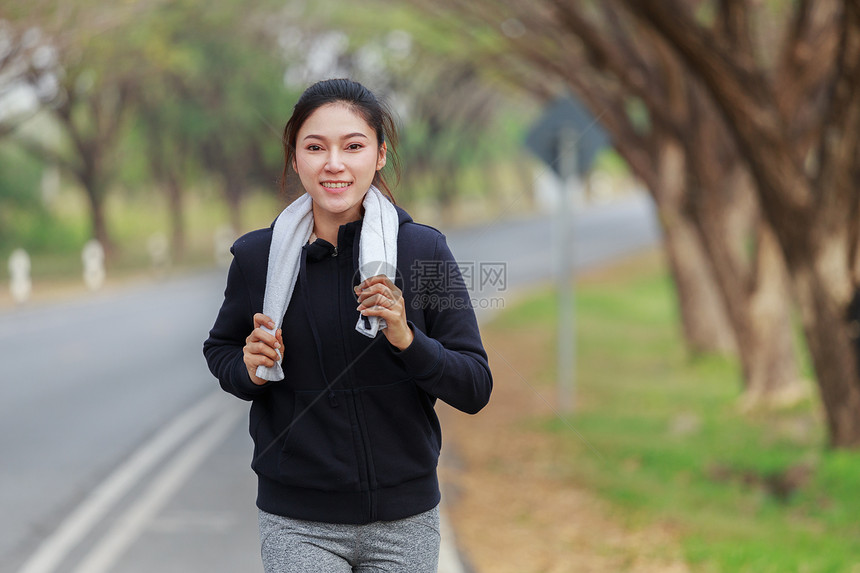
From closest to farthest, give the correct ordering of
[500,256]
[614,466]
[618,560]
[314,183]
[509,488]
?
[314,183]
[500,256]
[618,560]
[509,488]
[614,466]

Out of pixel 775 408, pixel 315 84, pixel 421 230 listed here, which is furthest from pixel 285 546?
pixel 775 408

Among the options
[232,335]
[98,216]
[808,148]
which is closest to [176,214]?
[98,216]

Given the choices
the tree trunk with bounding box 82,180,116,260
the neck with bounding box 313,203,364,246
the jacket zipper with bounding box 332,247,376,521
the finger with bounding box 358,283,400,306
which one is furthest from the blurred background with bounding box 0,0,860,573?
the tree trunk with bounding box 82,180,116,260

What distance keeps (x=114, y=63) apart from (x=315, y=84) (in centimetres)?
2334

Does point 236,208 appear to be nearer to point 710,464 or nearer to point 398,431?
point 710,464

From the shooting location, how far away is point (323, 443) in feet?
7.19

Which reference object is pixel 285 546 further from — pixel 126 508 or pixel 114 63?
pixel 114 63

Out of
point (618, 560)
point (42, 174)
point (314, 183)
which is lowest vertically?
point (618, 560)

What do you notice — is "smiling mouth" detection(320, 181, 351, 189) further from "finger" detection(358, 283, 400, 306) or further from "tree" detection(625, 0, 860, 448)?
"tree" detection(625, 0, 860, 448)

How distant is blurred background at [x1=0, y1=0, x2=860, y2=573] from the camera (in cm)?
590

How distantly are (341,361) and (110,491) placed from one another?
223 inches

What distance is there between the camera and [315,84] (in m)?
2.22

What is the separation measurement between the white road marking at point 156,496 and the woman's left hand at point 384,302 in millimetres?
4316

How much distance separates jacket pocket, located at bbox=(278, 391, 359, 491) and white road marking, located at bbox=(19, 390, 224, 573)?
13.4ft
